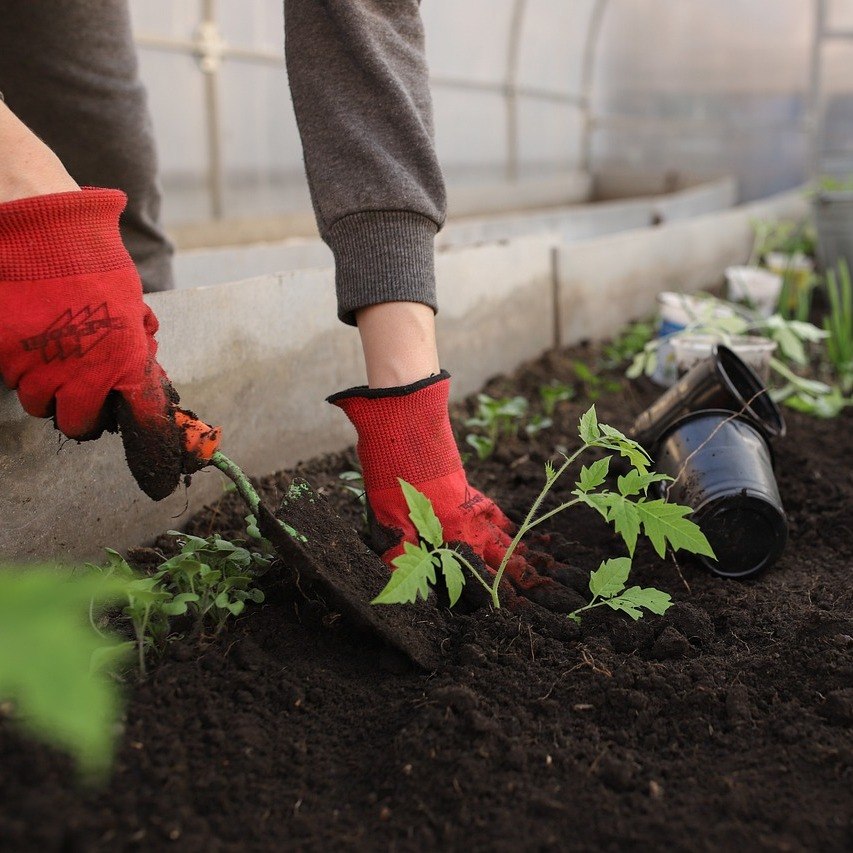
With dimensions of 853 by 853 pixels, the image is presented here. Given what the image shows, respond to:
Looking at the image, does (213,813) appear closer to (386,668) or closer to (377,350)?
(386,668)

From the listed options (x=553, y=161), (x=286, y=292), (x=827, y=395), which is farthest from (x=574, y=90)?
(x=286, y=292)

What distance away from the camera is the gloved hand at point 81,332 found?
49.4 inches

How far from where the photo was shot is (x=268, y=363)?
2.04m

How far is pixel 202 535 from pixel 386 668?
55 centimetres

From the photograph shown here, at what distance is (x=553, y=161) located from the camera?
847cm

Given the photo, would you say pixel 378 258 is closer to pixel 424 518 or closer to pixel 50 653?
pixel 424 518

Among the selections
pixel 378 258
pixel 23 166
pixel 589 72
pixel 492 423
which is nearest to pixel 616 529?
pixel 378 258

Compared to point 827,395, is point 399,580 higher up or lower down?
higher up

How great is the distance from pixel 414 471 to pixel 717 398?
0.72 meters

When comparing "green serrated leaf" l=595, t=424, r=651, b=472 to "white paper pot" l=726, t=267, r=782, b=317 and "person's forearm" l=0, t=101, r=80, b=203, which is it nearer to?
"person's forearm" l=0, t=101, r=80, b=203

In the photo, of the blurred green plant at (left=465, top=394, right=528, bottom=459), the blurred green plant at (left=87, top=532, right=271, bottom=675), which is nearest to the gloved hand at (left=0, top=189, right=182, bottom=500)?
the blurred green plant at (left=87, top=532, right=271, bottom=675)

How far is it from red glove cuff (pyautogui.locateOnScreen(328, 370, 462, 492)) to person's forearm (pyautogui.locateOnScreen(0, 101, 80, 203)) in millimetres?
542

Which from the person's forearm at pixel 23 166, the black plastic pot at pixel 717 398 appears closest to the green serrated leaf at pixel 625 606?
the black plastic pot at pixel 717 398

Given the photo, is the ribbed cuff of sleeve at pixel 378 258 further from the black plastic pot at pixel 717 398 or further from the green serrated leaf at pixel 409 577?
the black plastic pot at pixel 717 398
